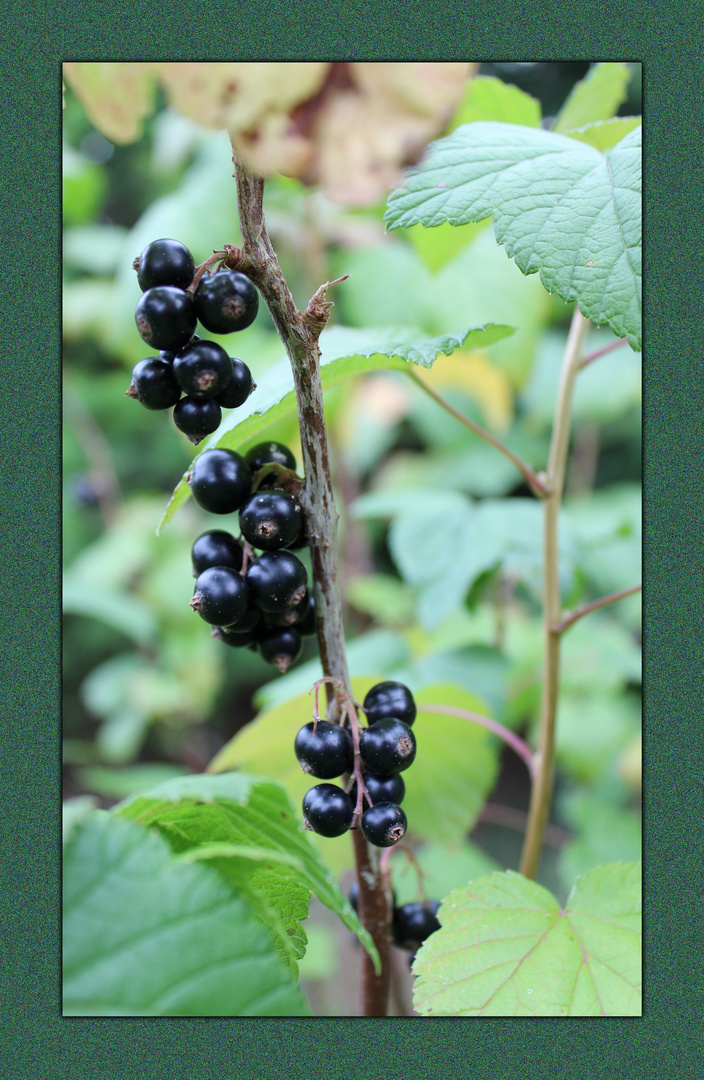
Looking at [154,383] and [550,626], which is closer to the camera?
[154,383]

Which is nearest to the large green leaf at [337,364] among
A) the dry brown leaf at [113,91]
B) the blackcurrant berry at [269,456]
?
the blackcurrant berry at [269,456]

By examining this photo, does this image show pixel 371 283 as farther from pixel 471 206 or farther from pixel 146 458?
pixel 146 458

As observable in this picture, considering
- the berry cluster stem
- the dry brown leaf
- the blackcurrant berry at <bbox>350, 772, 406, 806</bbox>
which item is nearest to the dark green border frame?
the dry brown leaf

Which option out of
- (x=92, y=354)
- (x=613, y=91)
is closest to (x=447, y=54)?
(x=613, y=91)

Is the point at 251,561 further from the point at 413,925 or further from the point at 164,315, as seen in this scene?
the point at 413,925

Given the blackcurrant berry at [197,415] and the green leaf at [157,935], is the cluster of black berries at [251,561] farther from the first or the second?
the green leaf at [157,935]

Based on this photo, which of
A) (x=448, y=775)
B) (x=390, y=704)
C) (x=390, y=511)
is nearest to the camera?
(x=390, y=704)

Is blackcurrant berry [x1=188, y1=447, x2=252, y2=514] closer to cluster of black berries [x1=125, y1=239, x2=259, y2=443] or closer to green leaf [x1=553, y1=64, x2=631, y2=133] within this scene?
cluster of black berries [x1=125, y1=239, x2=259, y2=443]

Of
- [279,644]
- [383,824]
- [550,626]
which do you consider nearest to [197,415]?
[279,644]
